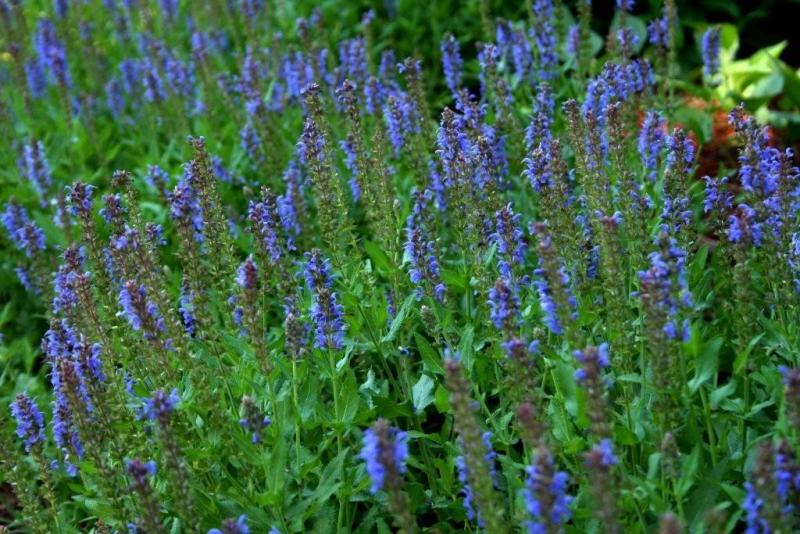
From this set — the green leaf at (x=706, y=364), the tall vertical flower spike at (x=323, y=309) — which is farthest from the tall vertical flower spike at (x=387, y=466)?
the green leaf at (x=706, y=364)

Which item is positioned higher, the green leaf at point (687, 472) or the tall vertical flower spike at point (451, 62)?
the tall vertical flower spike at point (451, 62)

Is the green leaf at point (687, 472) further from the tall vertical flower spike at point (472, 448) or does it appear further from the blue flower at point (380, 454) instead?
→ the blue flower at point (380, 454)

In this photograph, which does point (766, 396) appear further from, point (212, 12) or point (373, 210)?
point (212, 12)

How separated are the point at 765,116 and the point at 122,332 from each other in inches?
205

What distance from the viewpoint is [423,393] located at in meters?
4.29

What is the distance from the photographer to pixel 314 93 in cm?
468

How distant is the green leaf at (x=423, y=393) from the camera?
4.25m

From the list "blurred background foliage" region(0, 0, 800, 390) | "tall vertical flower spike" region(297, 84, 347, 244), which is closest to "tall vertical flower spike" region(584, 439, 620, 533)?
"tall vertical flower spike" region(297, 84, 347, 244)

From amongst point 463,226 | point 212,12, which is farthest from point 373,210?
point 212,12

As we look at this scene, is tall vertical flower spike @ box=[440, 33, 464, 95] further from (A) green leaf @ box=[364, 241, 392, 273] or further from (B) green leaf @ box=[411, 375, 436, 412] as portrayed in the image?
(B) green leaf @ box=[411, 375, 436, 412]

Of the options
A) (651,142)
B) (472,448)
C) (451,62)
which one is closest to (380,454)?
(472,448)

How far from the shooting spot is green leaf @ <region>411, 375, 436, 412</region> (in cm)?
425

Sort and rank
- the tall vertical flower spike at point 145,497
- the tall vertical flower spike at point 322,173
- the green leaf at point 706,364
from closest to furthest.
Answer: the tall vertical flower spike at point 145,497 < the green leaf at point 706,364 < the tall vertical flower spike at point 322,173

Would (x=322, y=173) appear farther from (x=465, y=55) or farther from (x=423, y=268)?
(x=465, y=55)
